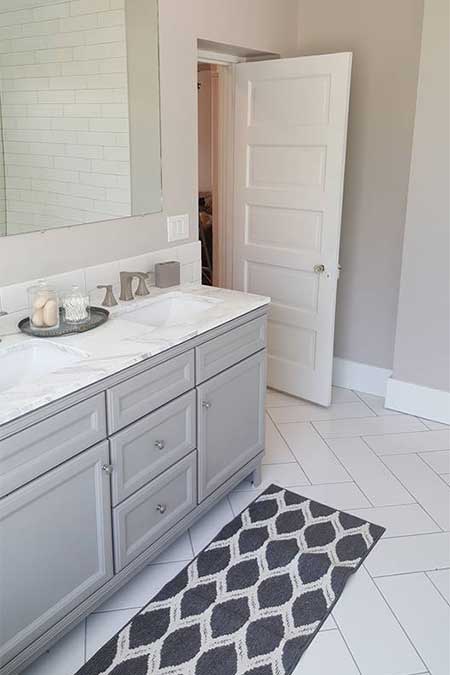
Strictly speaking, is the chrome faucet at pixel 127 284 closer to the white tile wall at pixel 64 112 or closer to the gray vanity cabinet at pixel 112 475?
the white tile wall at pixel 64 112

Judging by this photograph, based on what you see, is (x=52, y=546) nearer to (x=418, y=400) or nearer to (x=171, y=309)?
(x=171, y=309)

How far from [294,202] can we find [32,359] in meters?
1.97

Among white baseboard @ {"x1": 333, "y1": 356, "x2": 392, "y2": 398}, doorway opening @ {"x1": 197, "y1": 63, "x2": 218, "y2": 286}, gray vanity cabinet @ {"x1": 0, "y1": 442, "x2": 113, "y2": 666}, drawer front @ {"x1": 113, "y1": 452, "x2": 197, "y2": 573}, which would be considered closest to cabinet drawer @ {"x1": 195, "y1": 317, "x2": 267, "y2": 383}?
drawer front @ {"x1": 113, "y1": 452, "x2": 197, "y2": 573}

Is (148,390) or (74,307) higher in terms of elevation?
(74,307)

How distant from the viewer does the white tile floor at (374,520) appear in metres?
1.94

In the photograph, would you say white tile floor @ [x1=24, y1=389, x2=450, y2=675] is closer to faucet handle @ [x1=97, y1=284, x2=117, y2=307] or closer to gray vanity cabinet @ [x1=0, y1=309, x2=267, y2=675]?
gray vanity cabinet @ [x1=0, y1=309, x2=267, y2=675]

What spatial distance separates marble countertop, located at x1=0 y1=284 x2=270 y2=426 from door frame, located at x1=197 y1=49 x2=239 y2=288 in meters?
1.20

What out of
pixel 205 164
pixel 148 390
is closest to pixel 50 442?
pixel 148 390

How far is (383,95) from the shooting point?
3.46 meters

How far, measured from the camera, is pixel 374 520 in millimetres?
2617

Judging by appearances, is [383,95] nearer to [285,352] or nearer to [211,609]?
[285,352]

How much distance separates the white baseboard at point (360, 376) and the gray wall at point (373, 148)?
0.15 ft

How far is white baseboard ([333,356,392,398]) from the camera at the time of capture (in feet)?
12.7

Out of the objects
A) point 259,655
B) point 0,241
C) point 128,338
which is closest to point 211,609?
point 259,655
